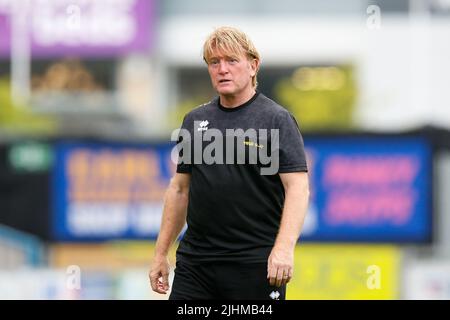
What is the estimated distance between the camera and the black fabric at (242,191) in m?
5.59

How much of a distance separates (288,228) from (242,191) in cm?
32

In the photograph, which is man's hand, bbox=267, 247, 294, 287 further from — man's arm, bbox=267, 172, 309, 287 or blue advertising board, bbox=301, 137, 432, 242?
blue advertising board, bbox=301, 137, 432, 242

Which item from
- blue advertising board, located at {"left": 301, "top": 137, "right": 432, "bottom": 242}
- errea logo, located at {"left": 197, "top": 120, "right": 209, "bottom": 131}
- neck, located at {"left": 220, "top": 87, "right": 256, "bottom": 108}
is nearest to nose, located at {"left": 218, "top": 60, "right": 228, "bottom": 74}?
neck, located at {"left": 220, "top": 87, "right": 256, "bottom": 108}

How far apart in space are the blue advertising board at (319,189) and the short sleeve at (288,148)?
24.8 ft

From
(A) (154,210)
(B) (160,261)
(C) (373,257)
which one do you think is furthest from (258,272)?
(A) (154,210)

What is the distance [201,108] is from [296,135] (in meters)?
0.54

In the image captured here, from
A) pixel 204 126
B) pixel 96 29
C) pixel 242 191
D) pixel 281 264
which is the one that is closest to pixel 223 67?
pixel 204 126

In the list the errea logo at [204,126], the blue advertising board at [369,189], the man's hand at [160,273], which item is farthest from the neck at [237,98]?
the blue advertising board at [369,189]

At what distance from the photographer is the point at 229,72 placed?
5609 mm

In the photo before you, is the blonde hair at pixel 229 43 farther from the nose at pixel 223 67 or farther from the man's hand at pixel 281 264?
the man's hand at pixel 281 264

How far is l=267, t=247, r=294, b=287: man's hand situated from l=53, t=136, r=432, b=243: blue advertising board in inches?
305

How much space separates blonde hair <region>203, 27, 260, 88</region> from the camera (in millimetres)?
5574

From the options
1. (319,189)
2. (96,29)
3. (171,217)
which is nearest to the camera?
(171,217)

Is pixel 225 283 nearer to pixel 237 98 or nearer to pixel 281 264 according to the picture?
pixel 281 264
